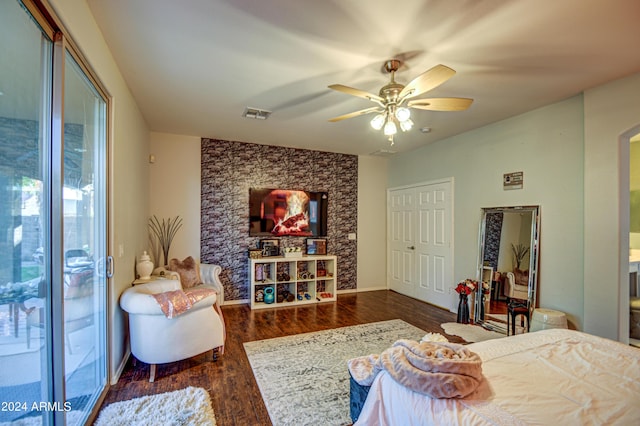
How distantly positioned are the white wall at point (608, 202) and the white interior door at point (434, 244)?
1845mm

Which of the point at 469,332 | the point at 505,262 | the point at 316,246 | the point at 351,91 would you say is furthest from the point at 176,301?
the point at 505,262

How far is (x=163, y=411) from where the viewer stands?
6.72 ft

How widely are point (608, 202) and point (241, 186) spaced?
178 inches

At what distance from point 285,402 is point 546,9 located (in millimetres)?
3127

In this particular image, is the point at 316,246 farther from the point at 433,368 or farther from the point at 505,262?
the point at 433,368

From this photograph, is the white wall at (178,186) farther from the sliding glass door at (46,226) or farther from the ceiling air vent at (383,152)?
the ceiling air vent at (383,152)

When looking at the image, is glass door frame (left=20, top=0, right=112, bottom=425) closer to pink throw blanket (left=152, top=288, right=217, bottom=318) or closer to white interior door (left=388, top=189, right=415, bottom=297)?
pink throw blanket (left=152, top=288, right=217, bottom=318)

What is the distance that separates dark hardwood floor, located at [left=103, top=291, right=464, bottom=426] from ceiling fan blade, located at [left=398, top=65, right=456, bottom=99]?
8.28ft

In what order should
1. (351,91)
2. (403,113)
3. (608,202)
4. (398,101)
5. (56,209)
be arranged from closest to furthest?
(56,209)
(351,91)
(403,113)
(398,101)
(608,202)

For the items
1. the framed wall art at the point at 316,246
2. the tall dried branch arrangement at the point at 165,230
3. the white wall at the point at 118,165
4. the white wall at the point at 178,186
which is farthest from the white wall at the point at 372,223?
the white wall at the point at 118,165

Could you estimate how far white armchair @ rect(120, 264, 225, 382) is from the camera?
2406mm

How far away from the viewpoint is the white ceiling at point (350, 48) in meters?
1.78

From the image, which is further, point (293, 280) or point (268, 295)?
point (293, 280)

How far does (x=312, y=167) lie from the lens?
539 cm
